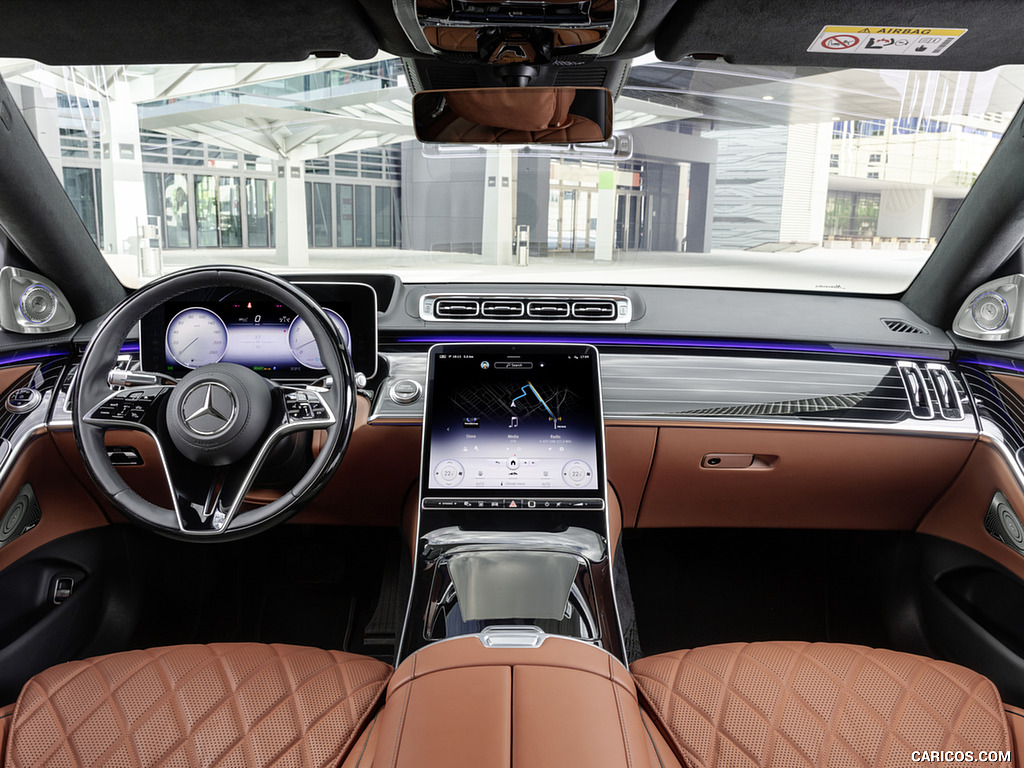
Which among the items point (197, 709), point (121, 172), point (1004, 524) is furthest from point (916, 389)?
point (121, 172)

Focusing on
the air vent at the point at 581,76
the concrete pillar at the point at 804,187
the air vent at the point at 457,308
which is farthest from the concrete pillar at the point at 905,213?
the air vent at the point at 457,308

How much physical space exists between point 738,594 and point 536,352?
53.0 inches

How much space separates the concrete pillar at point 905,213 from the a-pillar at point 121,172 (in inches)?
112

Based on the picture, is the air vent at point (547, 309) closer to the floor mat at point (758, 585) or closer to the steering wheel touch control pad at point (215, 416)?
the floor mat at point (758, 585)

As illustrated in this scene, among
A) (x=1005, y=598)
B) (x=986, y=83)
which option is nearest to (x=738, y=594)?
(x=1005, y=598)

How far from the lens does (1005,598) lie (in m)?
2.06

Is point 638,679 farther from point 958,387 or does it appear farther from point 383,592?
point 958,387

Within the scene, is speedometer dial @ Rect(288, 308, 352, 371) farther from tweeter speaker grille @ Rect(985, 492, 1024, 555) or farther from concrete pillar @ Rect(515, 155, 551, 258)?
tweeter speaker grille @ Rect(985, 492, 1024, 555)

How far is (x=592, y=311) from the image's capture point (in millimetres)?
2395

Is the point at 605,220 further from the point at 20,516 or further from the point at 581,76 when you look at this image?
the point at 20,516

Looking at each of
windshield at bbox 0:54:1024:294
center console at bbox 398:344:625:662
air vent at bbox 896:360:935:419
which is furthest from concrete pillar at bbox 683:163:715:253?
center console at bbox 398:344:625:662

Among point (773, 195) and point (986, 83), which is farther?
point (773, 195)

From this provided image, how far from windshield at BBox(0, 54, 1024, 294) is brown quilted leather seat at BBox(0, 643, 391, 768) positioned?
143cm

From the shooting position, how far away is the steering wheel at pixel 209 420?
4.87 ft
